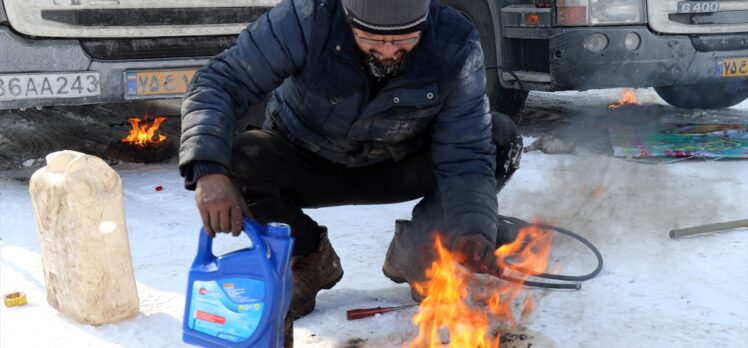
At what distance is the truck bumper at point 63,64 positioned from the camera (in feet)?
15.1

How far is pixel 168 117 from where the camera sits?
22.8 feet

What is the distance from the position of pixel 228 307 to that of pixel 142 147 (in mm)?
3438

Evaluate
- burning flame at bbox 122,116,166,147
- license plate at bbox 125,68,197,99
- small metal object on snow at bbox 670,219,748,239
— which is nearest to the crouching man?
small metal object on snow at bbox 670,219,748,239

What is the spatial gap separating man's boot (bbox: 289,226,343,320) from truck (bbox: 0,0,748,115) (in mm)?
1861

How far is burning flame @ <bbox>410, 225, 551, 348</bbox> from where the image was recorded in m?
3.12

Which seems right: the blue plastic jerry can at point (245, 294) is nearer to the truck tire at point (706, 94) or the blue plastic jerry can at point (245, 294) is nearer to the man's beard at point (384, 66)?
the man's beard at point (384, 66)

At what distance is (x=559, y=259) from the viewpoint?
4008mm

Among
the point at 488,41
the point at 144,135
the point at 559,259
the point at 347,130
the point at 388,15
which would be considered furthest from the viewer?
the point at 488,41

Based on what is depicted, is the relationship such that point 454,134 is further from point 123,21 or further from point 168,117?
point 168,117

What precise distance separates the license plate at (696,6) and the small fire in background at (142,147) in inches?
141

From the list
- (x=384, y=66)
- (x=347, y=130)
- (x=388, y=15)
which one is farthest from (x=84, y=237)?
(x=388, y=15)

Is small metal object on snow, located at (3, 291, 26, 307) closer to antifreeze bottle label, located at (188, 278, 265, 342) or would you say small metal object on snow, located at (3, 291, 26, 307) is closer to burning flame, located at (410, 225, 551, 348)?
antifreeze bottle label, located at (188, 278, 265, 342)

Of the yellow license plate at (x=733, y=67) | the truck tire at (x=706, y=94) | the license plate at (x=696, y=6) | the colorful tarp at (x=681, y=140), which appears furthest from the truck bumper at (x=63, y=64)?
the truck tire at (x=706, y=94)

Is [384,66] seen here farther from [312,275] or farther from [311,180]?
[312,275]
